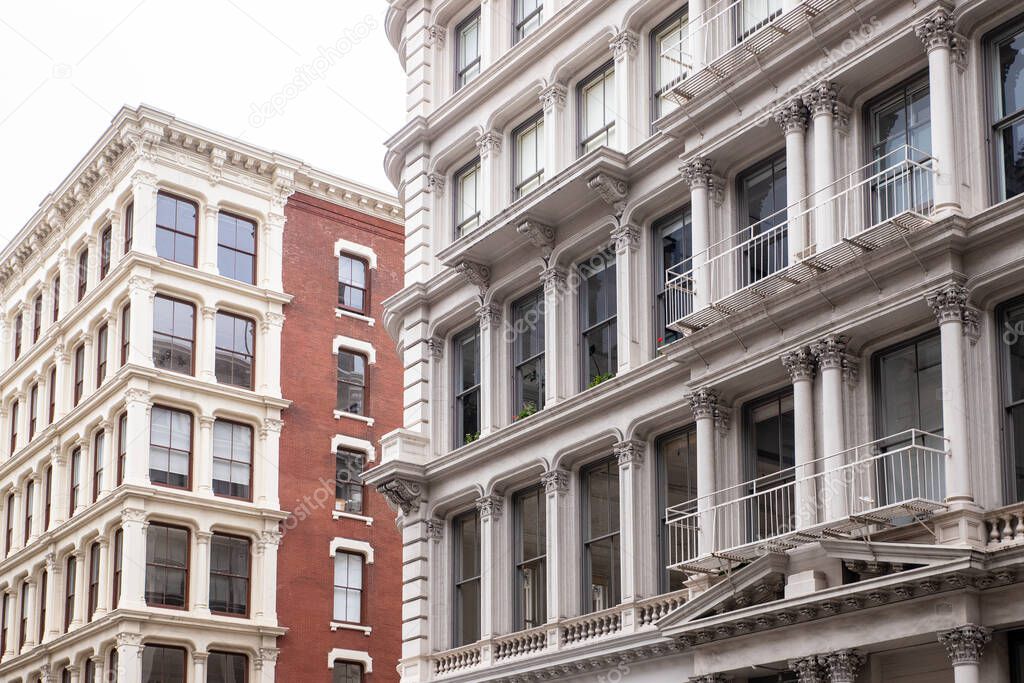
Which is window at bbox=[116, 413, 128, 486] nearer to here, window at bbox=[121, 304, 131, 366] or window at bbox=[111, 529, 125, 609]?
window at bbox=[111, 529, 125, 609]

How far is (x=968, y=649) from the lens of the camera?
19.8 meters

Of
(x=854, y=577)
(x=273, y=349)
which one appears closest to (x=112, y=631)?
(x=273, y=349)

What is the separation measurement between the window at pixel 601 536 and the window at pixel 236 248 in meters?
26.1

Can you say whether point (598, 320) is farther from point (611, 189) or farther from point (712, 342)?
point (712, 342)

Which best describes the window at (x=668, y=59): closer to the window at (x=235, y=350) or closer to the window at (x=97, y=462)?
the window at (x=235, y=350)

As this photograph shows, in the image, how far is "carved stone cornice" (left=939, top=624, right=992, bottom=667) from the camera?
19812 mm

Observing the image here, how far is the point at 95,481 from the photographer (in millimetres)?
51750

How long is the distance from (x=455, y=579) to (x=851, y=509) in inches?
480

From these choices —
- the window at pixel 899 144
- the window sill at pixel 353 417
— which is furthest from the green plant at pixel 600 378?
the window sill at pixel 353 417

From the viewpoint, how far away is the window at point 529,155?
32188 millimetres

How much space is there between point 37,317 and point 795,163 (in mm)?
42784

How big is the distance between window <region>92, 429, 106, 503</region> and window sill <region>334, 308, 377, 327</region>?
920 cm

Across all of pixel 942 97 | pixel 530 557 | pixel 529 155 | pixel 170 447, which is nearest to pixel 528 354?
pixel 530 557

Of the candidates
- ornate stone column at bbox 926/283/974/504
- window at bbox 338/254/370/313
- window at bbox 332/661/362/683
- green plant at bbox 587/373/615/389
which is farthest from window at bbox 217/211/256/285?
ornate stone column at bbox 926/283/974/504
